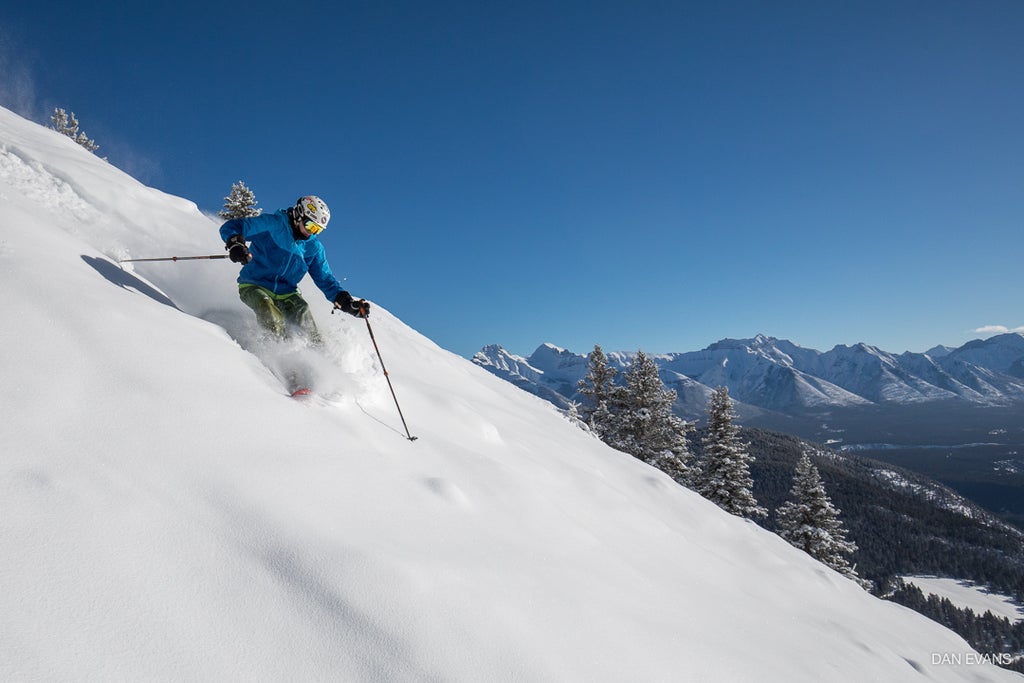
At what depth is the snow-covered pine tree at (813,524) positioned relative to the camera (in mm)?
27119

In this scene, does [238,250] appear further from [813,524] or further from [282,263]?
[813,524]

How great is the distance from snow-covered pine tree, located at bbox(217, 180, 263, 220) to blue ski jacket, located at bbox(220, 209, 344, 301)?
2363 cm

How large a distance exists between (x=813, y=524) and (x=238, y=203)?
128ft

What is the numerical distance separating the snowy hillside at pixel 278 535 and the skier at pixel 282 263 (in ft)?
1.26

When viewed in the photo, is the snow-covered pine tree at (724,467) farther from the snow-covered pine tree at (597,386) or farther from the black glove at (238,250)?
the black glove at (238,250)

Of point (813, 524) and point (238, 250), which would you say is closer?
point (238, 250)

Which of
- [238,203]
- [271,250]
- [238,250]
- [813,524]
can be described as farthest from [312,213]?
[813,524]

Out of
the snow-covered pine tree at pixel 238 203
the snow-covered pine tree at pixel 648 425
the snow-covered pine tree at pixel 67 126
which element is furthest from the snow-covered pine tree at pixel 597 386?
the snow-covered pine tree at pixel 67 126

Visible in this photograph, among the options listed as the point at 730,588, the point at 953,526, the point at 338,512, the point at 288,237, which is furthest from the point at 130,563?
the point at 953,526

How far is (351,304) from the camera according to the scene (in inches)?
239

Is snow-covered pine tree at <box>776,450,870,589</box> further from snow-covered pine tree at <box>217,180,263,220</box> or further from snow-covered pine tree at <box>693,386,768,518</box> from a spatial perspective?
snow-covered pine tree at <box>217,180,263,220</box>

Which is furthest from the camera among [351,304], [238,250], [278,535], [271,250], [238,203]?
[238,203]

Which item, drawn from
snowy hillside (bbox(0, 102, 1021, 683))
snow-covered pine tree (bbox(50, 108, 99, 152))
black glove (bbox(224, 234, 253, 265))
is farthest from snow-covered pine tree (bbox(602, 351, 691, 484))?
snow-covered pine tree (bbox(50, 108, 99, 152))

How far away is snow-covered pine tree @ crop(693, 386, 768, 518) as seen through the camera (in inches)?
1048
